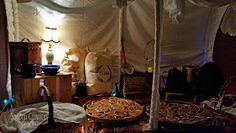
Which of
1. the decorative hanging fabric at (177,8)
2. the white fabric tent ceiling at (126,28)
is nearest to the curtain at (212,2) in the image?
the decorative hanging fabric at (177,8)

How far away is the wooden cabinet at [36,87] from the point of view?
2.47 metres

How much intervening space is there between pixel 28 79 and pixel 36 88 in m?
0.15

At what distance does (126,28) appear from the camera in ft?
12.1

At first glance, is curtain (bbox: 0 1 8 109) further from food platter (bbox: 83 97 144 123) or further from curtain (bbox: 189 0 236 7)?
curtain (bbox: 189 0 236 7)

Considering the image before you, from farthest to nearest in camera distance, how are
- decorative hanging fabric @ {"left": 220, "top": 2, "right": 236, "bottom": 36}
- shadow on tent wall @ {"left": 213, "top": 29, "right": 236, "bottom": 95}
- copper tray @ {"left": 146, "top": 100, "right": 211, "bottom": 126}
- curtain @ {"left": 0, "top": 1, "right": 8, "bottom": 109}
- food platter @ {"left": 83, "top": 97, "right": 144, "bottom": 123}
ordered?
shadow on tent wall @ {"left": 213, "top": 29, "right": 236, "bottom": 95}
curtain @ {"left": 0, "top": 1, "right": 8, "bottom": 109}
decorative hanging fabric @ {"left": 220, "top": 2, "right": 236, "bottom": 36}
food platter @ {"left": 83, "top": 97, "right": 144, "bottom": 123}
copper tray @ {"left": 146, "top": 100, "right": 211, "bottom": 126}

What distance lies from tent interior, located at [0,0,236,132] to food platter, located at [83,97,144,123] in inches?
28.2

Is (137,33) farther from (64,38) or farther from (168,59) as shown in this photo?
(64,38)

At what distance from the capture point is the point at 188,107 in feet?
7.64

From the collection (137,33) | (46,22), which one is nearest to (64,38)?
(46,22)

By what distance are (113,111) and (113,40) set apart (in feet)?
5.68

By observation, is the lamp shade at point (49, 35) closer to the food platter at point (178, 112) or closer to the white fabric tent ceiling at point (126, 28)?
the white fabric tent ceiling at point (126, 28)

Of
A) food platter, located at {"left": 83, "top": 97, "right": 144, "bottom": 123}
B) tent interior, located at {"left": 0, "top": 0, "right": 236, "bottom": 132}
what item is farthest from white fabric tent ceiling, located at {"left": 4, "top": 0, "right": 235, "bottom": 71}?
food platter, located at {"left": 83, "top": 97, "right": 144, "bottom": 123}

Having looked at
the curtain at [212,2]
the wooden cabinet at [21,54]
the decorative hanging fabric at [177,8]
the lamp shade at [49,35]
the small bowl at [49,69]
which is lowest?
the small bowl at [49,69]

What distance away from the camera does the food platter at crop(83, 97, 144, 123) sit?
2.00 metres
